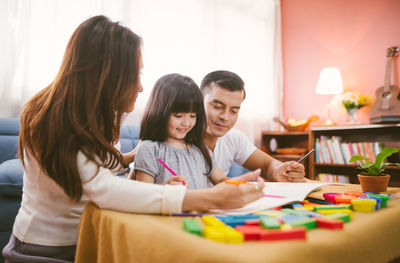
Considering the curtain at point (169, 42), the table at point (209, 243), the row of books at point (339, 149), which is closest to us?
the table at point (209, 243)

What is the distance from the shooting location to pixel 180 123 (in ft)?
3.37

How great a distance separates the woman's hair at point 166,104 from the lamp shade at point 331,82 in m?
2.66

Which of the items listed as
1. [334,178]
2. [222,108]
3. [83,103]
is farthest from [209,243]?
[334,178]

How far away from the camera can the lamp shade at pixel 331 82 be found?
3.28m

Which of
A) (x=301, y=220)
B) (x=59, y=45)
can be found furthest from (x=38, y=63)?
(x=301, y=220)

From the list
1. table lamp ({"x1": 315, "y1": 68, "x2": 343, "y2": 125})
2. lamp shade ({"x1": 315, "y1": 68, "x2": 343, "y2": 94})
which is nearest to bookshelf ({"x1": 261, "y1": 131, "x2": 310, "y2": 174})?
table lamp ({"x1": 315, "y1": 68, "x2": 343, "y2": 125})

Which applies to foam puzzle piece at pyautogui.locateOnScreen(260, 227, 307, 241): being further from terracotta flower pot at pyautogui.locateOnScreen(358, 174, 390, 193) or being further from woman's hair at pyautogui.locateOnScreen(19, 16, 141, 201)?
terracotta flower pot at pyautogui.locateOnScreen(358, 174, 390, 193)

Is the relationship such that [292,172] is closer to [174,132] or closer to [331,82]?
[174,132]

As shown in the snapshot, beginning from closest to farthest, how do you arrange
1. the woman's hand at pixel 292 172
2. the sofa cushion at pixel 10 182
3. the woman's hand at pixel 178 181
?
the woman's hand at pixel 178 181 < the woman's hand at pixel 292 172 < the sofa cushion at pixel 10 182

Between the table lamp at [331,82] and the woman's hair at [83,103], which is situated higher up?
the table lamp at [331,82]

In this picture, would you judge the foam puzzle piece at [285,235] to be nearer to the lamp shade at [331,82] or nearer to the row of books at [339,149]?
the row of books at [339,149]

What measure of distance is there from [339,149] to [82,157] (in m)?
2.94

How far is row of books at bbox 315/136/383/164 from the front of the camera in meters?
2.81

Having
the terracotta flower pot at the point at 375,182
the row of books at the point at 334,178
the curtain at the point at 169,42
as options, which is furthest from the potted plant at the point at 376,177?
the row of books at the point at 334,178
